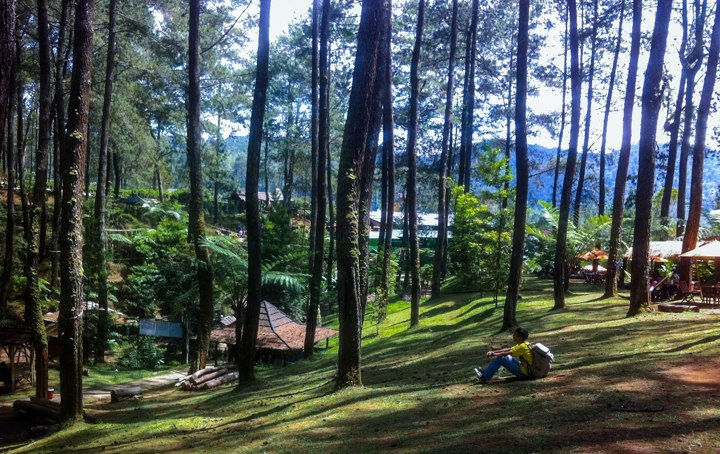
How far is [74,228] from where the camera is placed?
31.6 feet

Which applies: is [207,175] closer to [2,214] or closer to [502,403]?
[2,214]

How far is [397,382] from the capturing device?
10047mm

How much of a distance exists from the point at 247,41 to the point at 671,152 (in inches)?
694

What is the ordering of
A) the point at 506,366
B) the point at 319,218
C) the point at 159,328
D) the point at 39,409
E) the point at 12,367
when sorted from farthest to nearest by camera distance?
the point at 159,328
the point at 319,218
the point at 12,367
the point at 39,409
the point at 506,366

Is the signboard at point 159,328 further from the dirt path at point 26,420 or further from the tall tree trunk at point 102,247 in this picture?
the tall tree trunk at point 102,247

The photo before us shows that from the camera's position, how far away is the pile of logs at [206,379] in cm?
1608

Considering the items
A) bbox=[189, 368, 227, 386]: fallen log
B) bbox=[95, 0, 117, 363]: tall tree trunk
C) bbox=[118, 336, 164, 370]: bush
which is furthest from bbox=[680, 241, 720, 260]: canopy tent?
bbox=[118, 336, 164, 370]: bush

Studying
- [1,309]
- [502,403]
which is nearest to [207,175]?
[1,309]

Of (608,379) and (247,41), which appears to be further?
(247,41)

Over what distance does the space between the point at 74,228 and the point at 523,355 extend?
726cm

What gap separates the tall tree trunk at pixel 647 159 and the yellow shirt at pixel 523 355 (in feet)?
20.4

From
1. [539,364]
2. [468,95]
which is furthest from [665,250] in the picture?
[539,364]

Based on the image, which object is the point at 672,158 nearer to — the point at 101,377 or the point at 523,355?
the point at 523,355

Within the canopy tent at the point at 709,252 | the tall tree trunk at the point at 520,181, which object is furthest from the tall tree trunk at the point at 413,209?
the canopy tent at the point at 709,252
